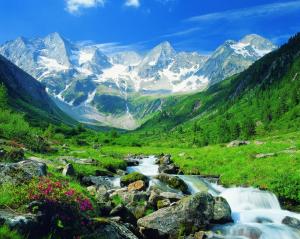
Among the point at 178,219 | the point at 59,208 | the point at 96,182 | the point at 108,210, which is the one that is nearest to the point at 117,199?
the point at 108,210

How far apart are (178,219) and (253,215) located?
10042 mm

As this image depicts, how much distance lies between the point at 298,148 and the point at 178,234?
3884 cm

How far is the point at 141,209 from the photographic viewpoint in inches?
1192

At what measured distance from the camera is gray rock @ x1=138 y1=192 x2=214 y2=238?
2708 cm

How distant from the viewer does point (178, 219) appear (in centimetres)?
2798

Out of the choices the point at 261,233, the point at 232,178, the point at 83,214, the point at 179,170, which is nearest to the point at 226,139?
the point at 179,170

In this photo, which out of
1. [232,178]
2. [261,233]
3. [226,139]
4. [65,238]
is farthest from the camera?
[226,139]

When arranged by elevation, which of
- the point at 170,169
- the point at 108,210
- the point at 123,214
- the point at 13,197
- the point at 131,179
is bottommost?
the point at 123,214

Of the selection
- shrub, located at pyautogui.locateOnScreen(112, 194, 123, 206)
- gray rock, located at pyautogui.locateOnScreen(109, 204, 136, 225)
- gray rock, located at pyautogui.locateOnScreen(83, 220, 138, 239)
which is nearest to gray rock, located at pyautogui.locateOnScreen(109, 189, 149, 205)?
shrub, located at pyautogui.locateOnScreen(112, 194, 123, 206)

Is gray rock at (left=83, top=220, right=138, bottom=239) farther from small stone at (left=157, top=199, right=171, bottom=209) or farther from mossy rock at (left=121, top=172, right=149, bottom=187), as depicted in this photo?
mossy rock at (left=121, top=172, right=149, bottom=187)

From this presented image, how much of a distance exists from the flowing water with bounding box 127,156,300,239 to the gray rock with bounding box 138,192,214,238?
68.1 inches

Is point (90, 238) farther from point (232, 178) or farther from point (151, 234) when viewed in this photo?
point (232, 178)

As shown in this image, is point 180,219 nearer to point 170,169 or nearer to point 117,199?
point 117,199

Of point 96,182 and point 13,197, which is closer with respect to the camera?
point 13,197
